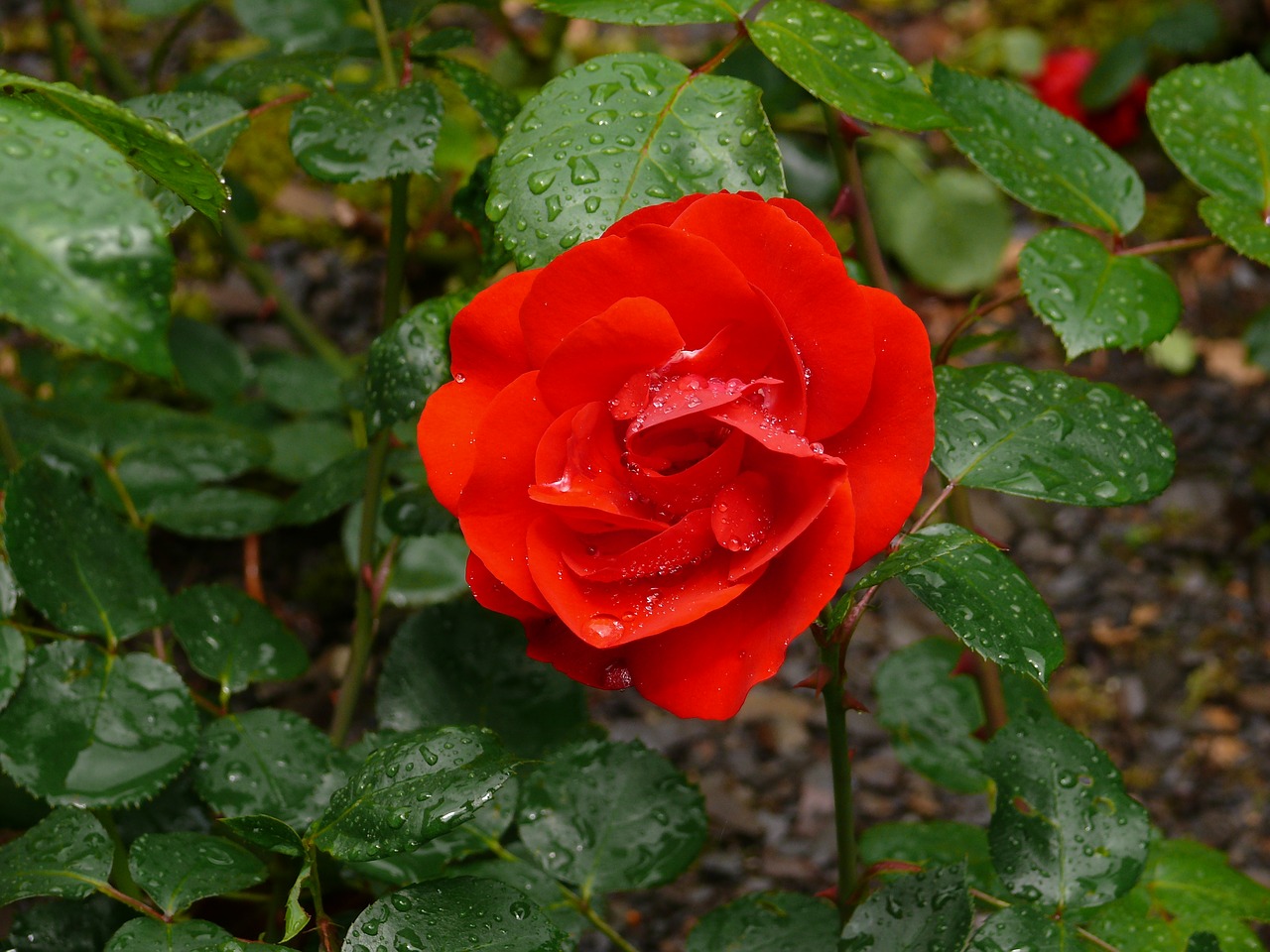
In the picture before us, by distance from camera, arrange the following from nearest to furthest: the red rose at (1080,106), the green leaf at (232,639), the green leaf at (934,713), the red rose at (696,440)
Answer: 1. the red rose at (696,440)
2. the green leaf at (232,639)
3. the green leaf at (934,713)
4. the red rose at (1080,106)

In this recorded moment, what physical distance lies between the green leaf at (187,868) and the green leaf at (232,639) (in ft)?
0.74

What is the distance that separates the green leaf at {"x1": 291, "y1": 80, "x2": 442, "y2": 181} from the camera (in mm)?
729

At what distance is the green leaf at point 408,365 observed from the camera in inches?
29.2

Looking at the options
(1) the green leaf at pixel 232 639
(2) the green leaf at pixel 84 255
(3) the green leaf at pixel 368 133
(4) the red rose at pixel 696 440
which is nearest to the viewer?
(2) the green leaf at pixel 84 255

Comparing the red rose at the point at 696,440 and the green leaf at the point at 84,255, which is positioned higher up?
the green leaf at the point at 84,255

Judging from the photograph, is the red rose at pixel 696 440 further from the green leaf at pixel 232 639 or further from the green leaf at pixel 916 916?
the green leaf at pixel 232 639

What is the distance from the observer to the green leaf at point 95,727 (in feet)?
2.48

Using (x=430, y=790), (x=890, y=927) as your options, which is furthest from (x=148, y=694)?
(x=890, y=927)

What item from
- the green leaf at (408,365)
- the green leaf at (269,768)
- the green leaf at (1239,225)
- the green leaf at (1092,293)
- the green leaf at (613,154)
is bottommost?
the green leaf at (269,768)

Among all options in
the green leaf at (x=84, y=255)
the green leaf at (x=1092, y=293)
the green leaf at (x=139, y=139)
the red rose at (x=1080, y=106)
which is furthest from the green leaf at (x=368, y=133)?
the red rose at (x=1080, y=106)

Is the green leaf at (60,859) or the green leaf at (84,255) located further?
the green leaf at (60,859)

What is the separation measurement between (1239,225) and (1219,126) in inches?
5.7

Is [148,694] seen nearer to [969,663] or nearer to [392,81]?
[392,81]

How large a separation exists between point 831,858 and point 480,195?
0.92 m
